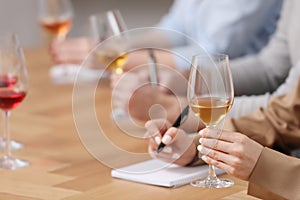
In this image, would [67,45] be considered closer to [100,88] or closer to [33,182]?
[100,88]

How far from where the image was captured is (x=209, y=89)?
135cm

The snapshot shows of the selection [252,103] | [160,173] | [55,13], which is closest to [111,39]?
[252,103]

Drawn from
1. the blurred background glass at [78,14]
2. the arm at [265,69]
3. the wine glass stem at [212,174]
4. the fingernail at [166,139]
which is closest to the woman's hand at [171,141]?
the fingernail at [166,139]

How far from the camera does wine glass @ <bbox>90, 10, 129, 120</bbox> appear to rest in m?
2.09

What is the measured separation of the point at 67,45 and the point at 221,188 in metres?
1.32

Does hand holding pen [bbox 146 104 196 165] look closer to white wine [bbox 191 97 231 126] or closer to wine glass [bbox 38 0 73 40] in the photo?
white wine [bbox 191 97 231 126]

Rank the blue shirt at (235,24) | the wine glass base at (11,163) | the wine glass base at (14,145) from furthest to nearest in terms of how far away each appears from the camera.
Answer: the blue shirt at (235,24), the wine glass base at (14,145), the wine glass base at (11,163)

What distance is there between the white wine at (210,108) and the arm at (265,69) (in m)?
0.92

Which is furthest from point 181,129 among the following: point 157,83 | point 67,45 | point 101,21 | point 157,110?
point 67,45

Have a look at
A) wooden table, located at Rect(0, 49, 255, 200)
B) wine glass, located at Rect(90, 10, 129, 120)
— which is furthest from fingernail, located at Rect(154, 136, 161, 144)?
wine glass, located at Rect(90, 10, 129, 120)

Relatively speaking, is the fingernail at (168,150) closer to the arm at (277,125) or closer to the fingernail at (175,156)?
the fingernail at (175,156)

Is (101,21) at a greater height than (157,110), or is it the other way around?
(101,21)

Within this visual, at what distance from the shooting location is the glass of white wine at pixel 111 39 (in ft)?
6.85

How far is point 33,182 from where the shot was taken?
1.49 metres
